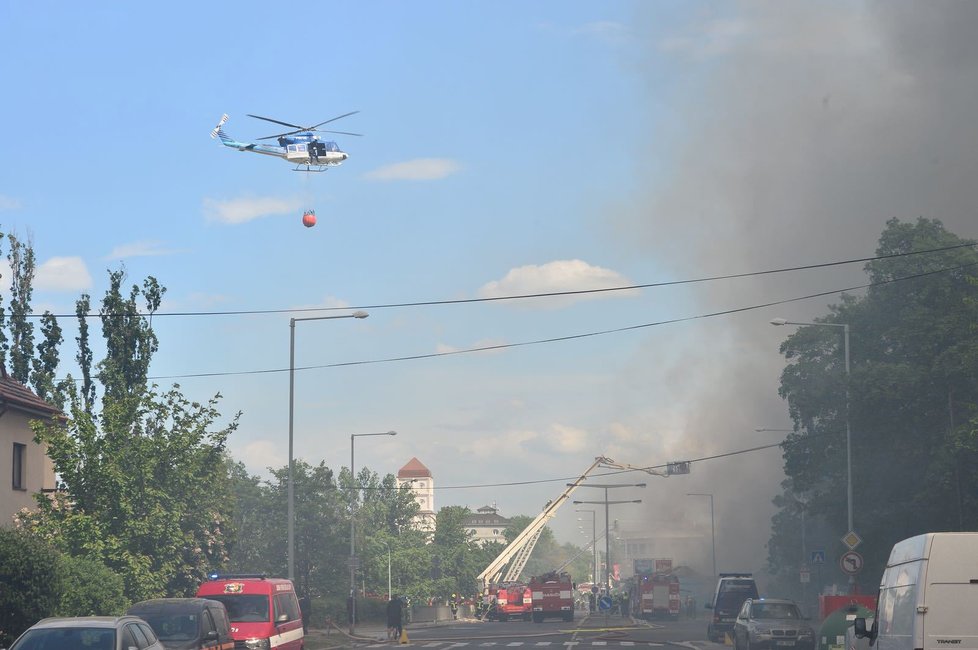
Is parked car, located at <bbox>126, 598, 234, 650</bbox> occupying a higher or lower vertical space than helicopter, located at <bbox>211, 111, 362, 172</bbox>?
lower

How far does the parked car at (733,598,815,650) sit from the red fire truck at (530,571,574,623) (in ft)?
123

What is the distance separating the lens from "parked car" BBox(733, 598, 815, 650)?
32250mm

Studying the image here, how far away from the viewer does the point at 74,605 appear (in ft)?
84.9

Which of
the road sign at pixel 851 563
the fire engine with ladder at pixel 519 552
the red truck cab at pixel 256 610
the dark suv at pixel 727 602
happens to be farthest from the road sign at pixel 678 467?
the red truck cab at pixel 256 610

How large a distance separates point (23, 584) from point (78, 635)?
7561mm

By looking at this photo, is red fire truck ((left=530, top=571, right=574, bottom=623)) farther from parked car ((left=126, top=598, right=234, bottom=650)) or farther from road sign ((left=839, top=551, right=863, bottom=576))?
parked car ((left=126, top=598, right=234, bottom=650))

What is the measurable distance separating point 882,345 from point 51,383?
38.7 metres

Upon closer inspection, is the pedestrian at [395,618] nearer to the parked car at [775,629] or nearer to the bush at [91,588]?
the parked car at [775,629]

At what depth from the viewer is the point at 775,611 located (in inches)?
1316

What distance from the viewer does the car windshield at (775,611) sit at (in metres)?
33.2

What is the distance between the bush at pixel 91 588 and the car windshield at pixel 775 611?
16824mm

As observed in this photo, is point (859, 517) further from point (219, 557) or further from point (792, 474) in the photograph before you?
point (219, 557)

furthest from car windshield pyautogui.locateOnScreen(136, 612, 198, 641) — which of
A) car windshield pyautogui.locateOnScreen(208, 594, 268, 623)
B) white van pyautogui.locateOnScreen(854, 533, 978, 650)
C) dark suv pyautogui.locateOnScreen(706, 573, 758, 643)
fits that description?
dark suv pyautogui.locateOnScreen(706, 573, 758, 643)

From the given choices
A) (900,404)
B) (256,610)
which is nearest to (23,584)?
(256,610)
